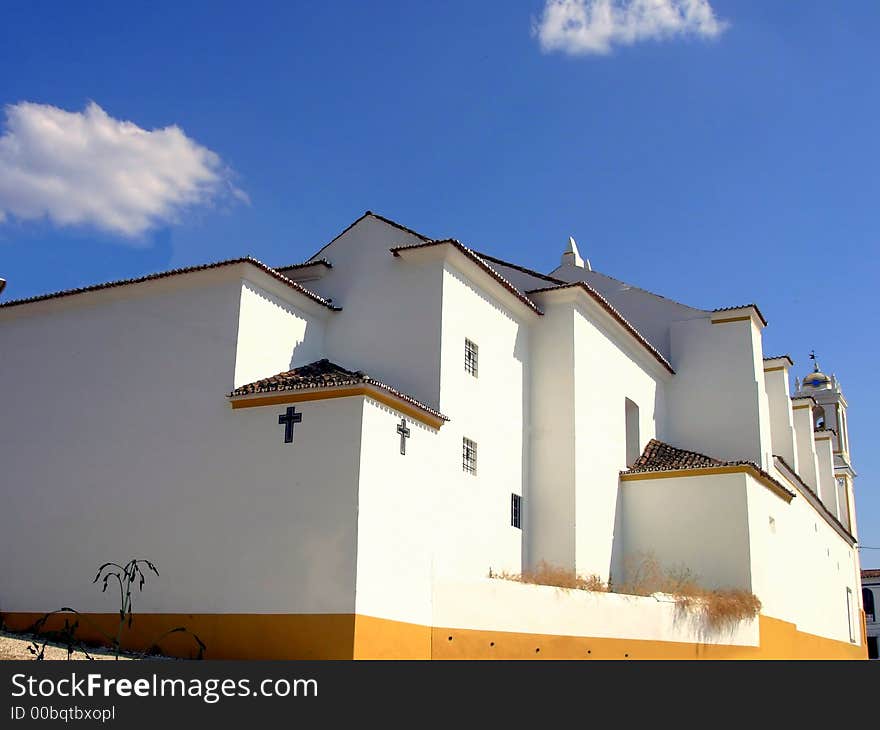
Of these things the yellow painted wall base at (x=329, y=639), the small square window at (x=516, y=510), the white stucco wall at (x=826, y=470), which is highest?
the white stucco wall at (x=826, y=470)

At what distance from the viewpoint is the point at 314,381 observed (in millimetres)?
16125

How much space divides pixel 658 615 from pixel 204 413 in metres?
9.49

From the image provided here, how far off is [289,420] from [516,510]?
7.00 m

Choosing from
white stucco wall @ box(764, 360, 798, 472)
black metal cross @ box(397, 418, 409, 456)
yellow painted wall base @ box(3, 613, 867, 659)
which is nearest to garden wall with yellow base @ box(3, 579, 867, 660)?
yellow painted wall base @ box(3, 613, 867, 659)

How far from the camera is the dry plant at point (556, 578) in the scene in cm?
1919

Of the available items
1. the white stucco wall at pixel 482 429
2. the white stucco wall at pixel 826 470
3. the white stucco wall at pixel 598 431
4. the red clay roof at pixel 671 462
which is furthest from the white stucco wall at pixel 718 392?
the white stucco wall at pixel 826 470

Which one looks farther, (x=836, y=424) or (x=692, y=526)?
(x=836, y=424)

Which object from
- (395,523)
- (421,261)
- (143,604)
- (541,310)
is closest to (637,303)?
(541,310)

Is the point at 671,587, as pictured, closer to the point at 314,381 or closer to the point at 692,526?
the point at 692,526

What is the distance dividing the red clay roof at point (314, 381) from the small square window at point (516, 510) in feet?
12.3

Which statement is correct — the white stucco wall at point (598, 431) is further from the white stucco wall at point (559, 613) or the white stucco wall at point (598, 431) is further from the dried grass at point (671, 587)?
the white stucco wall at point (559, 613)

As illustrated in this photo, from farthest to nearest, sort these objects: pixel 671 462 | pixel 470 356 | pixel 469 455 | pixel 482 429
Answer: pixel 671 462, pixel 470 356, pixel 482 429, pixel 469 455

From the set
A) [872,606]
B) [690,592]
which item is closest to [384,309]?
[690,592]

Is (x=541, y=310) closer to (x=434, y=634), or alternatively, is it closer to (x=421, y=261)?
(x=421, y=261)
